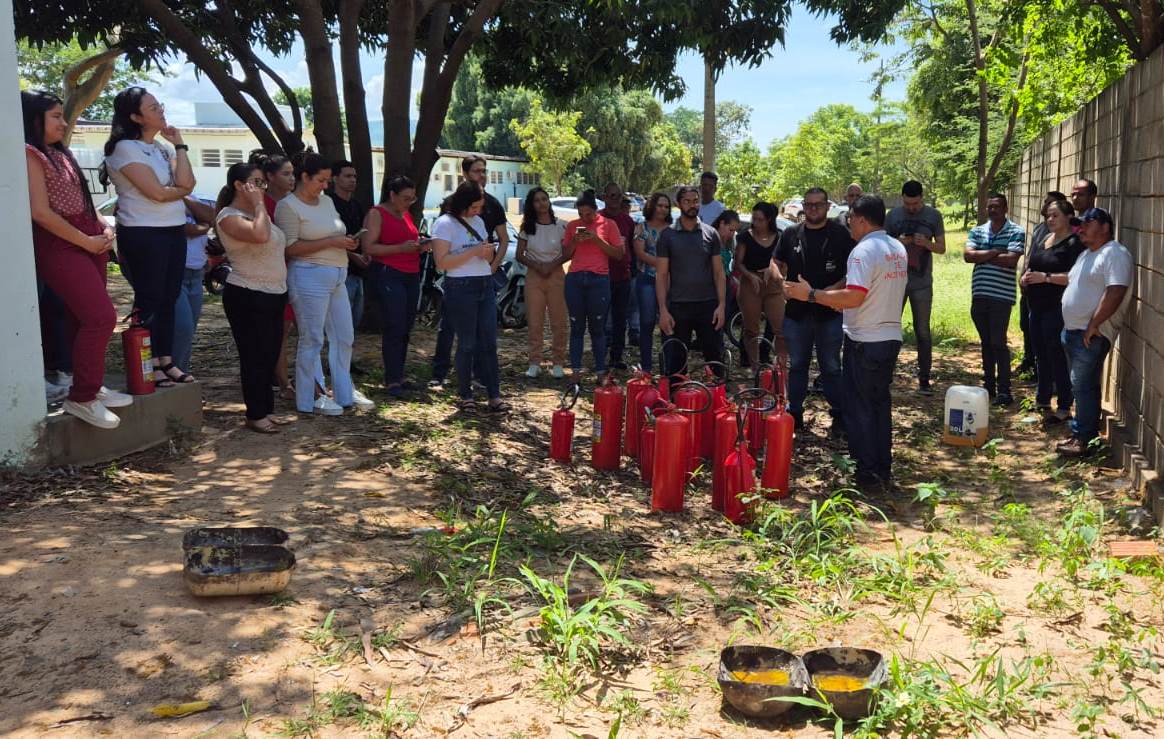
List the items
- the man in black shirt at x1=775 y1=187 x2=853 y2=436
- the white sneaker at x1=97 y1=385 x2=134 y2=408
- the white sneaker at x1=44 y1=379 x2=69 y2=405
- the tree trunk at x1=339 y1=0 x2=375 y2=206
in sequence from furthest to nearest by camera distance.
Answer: the tree trunk at x1=339 y1=0 x2=375 y2=206 < the man in black shirt at x1=775 y1=187 x2=853 y2=436 < the white sneaker at x1=44 y1=379 x2=69 y2=405 < the white sneaker at x1=97 y1=385 x2=134 y2=408

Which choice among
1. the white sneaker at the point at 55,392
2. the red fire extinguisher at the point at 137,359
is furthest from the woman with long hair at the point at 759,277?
the white sneaker at the point at 55,392

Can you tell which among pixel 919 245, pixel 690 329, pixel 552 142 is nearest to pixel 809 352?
pixel 690 329

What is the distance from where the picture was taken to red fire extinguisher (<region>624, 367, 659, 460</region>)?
22.1 ft

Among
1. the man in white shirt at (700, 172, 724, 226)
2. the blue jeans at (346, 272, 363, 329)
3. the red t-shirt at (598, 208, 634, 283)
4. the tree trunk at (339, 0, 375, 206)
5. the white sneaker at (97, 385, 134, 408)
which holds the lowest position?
the white sneaker at (97, 385, 134, 408)

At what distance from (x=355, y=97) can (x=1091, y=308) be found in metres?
7.14

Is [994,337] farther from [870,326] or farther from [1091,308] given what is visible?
[870,326]

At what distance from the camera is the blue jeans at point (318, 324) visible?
6.87m

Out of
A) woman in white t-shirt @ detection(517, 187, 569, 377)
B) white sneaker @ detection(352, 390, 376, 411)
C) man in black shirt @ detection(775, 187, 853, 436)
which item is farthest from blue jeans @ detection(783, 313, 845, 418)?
white sneaker @ detection(352, 390, 376, 411)

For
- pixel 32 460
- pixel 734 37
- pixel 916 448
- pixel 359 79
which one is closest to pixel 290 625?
pixel 32 460

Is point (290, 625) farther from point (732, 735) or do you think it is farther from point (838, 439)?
point (838, 439)

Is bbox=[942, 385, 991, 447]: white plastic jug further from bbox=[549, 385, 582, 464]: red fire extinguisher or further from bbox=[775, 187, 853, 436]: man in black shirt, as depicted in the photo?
bbox=[549, 385, 582, 464]: red fire extinguisher

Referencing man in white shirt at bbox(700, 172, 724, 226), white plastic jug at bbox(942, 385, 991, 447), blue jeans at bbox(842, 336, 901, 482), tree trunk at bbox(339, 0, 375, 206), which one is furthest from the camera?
man in white shirt at bbox(700, 172, 724, 226)

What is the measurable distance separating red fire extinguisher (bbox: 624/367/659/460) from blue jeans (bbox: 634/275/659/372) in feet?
7.24

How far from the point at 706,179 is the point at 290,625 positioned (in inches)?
315
